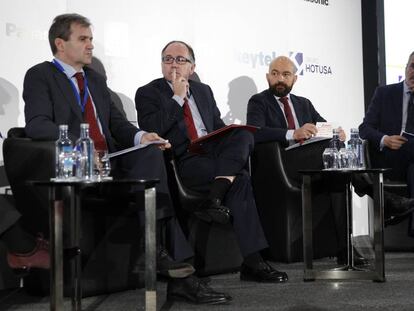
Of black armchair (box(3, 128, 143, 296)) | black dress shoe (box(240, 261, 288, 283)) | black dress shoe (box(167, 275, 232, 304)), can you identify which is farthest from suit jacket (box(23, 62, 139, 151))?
black dress shoe (box(240, 261, 288, 283))

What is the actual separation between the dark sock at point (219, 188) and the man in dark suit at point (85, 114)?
39 centimetres

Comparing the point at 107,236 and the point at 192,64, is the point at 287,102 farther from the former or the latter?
the point at 107,236

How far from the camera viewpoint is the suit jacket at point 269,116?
13.7ft

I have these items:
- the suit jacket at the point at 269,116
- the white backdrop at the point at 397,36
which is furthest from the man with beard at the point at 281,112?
the white backdrop at the point at 397,36

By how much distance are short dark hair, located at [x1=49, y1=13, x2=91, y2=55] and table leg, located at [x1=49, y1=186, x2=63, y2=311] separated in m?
1.24

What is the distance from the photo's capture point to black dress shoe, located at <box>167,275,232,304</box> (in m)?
2.89

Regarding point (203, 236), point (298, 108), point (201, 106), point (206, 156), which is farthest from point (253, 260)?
point (298, 108)

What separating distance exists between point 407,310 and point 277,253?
4.96 feet

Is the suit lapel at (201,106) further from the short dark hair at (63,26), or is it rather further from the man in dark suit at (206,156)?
the short dark hair at (63,26)

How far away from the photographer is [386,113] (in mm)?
4758

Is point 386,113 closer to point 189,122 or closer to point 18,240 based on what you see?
point 189,122

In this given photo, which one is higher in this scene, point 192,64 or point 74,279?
point 192,64

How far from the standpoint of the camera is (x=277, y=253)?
4.15 metres

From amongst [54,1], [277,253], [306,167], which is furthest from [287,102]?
[54,1]
